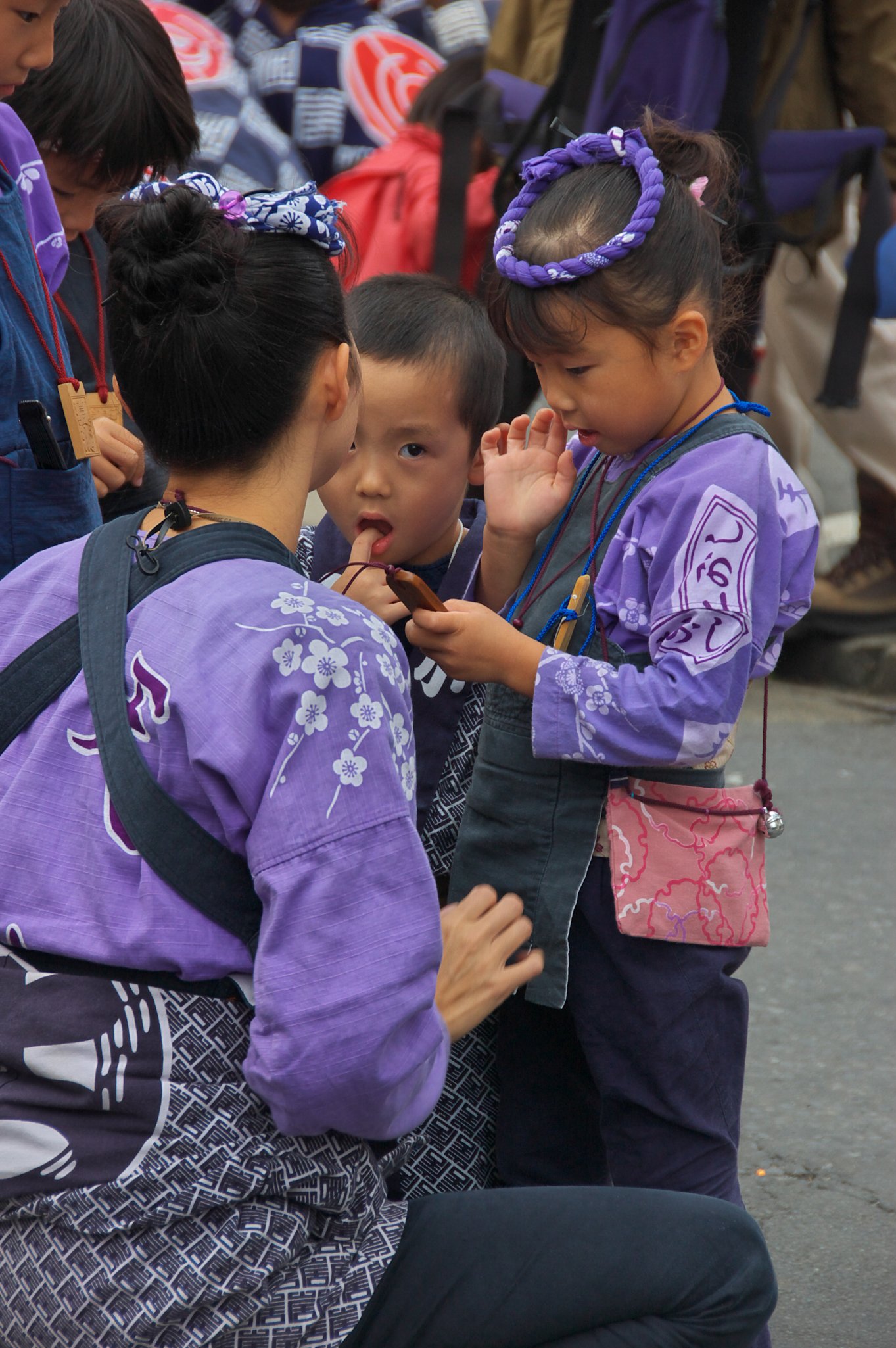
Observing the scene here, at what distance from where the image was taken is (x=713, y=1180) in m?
1.75

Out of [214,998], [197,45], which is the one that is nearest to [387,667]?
[214,998]

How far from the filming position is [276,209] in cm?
136

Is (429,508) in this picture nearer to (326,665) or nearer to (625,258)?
(625,258)

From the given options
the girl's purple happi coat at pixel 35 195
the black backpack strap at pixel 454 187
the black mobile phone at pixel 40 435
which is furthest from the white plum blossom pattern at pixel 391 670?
the black backpack strap at pixel 454 187

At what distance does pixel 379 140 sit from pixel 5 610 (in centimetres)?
341

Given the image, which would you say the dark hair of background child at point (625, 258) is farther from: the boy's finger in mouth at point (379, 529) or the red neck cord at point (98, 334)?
the red neck cord at point (98, 334)

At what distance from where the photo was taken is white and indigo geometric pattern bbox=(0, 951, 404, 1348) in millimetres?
1258

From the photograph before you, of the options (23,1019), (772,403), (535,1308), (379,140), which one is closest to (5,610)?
(23,1019)

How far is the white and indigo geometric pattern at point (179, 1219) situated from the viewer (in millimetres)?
1258

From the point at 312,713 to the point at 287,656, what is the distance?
0.17 ft

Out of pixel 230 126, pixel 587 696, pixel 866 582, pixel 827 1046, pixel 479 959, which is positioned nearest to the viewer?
pixel 479 959

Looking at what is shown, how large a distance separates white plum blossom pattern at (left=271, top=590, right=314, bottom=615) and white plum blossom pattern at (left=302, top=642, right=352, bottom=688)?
1.4 inches

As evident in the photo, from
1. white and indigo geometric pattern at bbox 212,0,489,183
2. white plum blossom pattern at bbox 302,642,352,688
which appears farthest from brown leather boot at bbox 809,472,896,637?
white plum blossom pattern at bbox 302,642,352,688

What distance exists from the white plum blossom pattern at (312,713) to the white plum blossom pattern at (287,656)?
0.08ft
